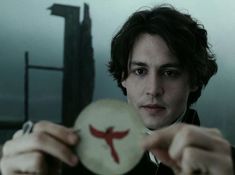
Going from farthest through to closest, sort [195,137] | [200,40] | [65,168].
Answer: [200,40] → [65,168] → [195,137]

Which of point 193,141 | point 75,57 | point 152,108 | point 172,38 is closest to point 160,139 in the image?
point 193,141

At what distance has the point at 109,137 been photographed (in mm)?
784

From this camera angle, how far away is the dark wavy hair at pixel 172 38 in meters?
1.27

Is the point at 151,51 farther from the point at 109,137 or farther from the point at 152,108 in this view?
the point at 109,137

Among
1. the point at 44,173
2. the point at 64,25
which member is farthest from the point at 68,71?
the point at 44,173

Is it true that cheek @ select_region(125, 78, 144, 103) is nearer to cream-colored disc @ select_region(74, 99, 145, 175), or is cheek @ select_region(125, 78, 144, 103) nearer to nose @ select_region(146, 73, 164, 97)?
nose @ select_region(146, 73, 164, 97)

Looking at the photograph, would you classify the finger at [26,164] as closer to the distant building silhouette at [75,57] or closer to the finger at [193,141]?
the finger at [193,141]

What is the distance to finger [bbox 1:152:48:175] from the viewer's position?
2.55 feet

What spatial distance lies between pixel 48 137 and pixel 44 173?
0.07 metres

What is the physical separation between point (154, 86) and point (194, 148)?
434 millimetres

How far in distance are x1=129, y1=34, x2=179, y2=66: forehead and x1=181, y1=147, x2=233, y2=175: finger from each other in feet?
1.56

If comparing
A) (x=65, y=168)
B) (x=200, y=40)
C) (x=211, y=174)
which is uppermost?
(x=200, y=40)

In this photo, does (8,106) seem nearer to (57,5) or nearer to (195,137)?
(57,5)

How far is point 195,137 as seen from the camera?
0.74m
